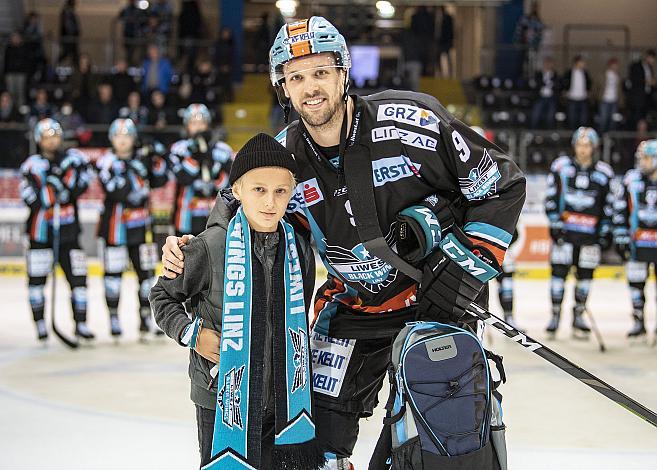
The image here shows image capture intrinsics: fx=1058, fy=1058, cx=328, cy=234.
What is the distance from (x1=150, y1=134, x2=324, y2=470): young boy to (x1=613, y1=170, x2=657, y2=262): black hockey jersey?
503cm

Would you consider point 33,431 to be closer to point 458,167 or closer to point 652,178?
point 458,167

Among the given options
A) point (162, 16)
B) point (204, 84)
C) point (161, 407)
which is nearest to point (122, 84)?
point (204, 84)

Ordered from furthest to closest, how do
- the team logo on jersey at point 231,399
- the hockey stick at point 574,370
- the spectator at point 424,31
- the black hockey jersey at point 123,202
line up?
the spectator at point 424,31 → the black hockey jersey at point 123,202 → the team logo on jersey at point 231,399 → the hockey stick at point 574,370

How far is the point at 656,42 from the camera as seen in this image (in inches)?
690

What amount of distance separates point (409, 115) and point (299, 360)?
2.38 ft

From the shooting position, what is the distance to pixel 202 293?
287 cm

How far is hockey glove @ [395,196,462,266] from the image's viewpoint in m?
2.81

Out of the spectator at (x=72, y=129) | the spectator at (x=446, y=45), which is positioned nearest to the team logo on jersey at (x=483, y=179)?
the spectator at (x=72, y=129)

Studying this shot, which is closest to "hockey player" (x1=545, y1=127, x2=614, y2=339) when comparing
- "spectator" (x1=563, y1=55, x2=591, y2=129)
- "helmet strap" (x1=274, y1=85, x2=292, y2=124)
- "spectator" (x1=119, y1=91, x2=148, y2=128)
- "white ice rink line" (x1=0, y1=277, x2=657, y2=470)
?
"white ice rink line" (x1=0, y1=277, x2=657, y2=470)

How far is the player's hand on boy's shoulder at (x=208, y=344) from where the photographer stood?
2750 millimetres

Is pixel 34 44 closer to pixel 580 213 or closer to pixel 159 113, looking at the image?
pixel 159 113

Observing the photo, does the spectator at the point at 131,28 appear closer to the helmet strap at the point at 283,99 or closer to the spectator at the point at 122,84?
the spectator at the point at 122,84

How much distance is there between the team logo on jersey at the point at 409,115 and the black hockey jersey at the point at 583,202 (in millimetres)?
4833

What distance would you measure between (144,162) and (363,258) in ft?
15.9
